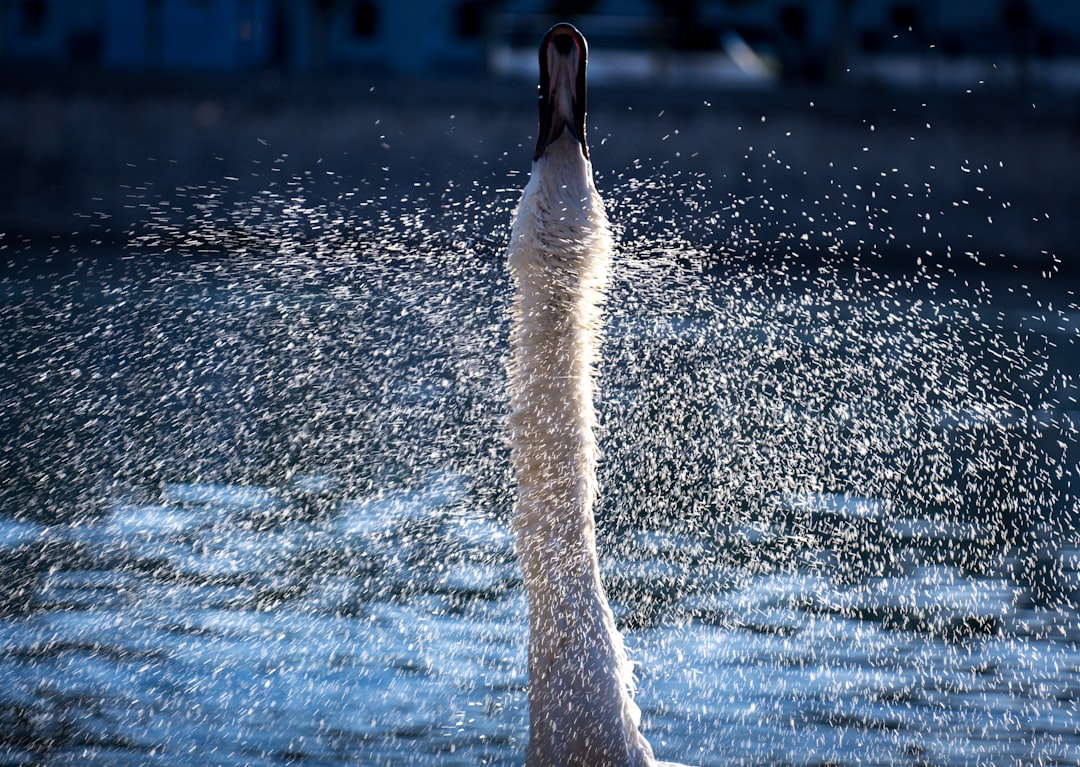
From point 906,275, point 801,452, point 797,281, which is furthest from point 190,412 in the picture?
point 906,275

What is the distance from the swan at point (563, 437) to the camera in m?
4.45

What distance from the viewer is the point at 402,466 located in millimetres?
10727

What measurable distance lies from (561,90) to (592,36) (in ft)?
104

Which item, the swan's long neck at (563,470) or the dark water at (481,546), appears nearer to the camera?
the swan's long neck at (563,470)

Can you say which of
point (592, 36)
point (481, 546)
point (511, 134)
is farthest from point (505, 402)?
point (592, 36)

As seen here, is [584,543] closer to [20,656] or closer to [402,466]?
[20,656]

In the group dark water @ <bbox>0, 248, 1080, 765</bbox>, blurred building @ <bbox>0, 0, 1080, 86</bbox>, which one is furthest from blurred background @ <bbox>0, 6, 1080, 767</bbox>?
blurred building @ <bbox>0, 0, 1080, 86</bbox>

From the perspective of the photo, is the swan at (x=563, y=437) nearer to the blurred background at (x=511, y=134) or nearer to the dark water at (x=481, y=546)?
the dark water at (x=481, y=546)

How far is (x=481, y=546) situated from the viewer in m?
8.59

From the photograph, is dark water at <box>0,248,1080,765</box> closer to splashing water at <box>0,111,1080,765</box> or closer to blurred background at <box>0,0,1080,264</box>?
splashing water at <box>0,111,1080,765</box>

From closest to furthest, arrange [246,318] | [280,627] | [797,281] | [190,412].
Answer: [280,627], [190,412], [246,318], [797,281]

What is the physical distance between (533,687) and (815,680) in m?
2.13

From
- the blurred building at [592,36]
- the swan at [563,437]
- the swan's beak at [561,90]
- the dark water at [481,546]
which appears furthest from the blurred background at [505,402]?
the swan's beak at [561,90]

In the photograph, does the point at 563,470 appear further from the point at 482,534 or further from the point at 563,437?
the point at 482,534
